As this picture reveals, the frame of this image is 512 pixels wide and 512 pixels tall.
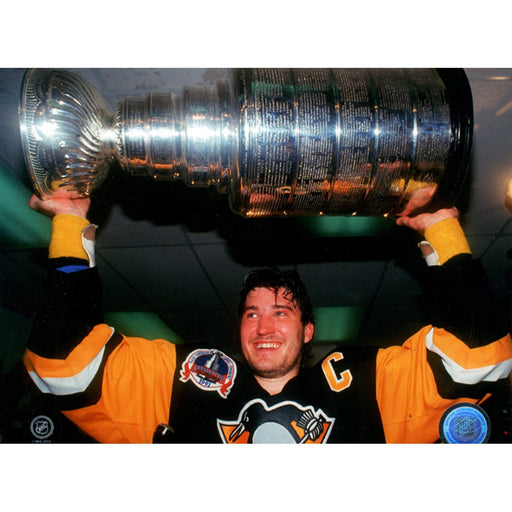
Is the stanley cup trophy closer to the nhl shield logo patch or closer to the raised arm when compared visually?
the raised arm

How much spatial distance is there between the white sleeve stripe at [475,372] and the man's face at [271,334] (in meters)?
0.41

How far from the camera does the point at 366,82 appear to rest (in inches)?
21.6

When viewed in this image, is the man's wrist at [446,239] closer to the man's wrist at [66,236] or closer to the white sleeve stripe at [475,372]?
the white sleeve stripe at [475,372]

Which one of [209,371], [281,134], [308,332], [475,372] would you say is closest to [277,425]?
[209,371]

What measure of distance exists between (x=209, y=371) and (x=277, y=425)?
0.79 ft

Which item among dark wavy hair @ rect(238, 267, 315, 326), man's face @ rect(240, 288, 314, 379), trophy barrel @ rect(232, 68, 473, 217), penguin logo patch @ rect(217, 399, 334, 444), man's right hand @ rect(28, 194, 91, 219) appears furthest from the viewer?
dark wavy hair @ rect(238, 267, 315, 326)

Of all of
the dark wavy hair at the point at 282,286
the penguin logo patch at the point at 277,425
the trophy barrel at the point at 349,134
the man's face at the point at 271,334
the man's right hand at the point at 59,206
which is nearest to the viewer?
the trophy barrel at the point at 349,134

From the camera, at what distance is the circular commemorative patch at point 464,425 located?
0.77 meters

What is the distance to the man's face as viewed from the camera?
38.7 inches

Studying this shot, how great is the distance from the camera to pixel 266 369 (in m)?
0.97

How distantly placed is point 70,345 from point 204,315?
1481 millimetres

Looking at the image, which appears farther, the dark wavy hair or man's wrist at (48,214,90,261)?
the dark wavy hair

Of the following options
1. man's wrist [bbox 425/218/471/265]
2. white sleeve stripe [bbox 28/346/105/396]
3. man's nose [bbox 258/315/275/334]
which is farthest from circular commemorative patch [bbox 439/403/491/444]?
white sleeve stripe [bbox 28/346/105/396]

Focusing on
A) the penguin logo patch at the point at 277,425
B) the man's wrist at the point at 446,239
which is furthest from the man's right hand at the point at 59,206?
the man's wrist at the point at 446,239
